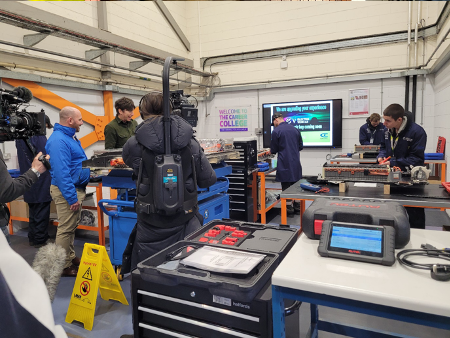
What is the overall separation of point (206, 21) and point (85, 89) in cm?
373

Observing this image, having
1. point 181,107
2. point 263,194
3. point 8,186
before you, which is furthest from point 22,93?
point 263,194

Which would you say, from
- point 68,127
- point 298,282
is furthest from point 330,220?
point 68,127

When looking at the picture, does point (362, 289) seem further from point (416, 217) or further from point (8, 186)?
point (416, 217)

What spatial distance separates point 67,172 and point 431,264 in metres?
2.48

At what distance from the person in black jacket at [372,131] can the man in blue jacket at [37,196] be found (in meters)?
5.17

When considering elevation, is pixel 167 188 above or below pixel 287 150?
below

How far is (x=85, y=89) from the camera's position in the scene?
5.25m

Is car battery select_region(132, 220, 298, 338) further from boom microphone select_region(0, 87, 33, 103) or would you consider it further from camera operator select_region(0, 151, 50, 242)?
boom microphone select_region(0, 87, 33, 103)

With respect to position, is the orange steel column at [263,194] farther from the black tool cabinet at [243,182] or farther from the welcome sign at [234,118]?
the welcome sign at [234,118]

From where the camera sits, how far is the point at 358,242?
103 centimetres

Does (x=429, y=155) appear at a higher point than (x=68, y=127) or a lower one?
lower

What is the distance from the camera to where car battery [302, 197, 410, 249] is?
1.08m

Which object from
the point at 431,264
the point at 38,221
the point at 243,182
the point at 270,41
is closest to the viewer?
the point at 431,264

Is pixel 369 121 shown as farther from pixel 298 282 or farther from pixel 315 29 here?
pixel 298 282
